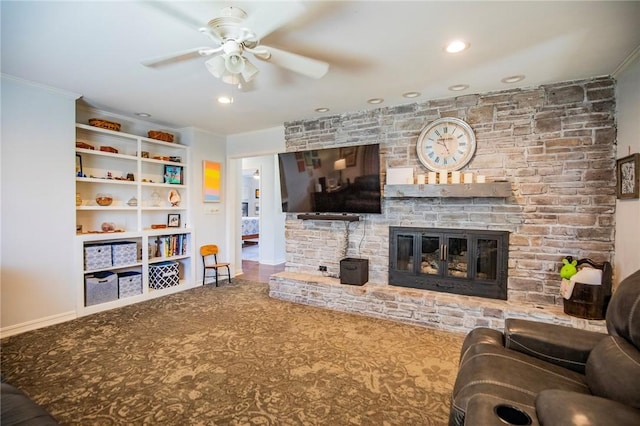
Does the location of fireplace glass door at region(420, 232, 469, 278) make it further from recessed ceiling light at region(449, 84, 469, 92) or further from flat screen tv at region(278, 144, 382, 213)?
recessed ceiling light at region(449, 84, 469, 92)

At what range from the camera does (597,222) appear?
2.79 metres

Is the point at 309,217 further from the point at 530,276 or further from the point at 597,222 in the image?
the point at 597,222

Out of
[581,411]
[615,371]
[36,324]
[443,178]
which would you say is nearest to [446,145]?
[443,178]

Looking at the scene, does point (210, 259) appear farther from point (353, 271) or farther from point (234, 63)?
point (234, 63)

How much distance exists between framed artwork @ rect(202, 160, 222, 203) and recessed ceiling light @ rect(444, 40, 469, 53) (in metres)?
3.84

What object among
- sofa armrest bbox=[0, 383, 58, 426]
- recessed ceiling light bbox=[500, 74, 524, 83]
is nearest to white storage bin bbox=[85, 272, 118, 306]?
sofa armrest bbox=[0, 383, 58, 426]

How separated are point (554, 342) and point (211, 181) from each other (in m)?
4.67

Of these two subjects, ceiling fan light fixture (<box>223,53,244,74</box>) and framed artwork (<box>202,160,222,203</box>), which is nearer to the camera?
ceiling fan light fixture (<box>223,53,244,74</box>)

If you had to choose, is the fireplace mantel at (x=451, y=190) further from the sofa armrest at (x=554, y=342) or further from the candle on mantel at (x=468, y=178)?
the sofa armrest at (x=554, y=342)

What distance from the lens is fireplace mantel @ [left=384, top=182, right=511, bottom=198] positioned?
9.79 feet

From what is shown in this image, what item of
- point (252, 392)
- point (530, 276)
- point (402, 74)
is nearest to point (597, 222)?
point (530, 276)

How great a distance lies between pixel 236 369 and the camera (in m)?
2.36

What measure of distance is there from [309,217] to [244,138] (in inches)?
76.2

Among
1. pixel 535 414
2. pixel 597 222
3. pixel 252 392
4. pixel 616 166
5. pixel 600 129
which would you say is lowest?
pixel 252 392
